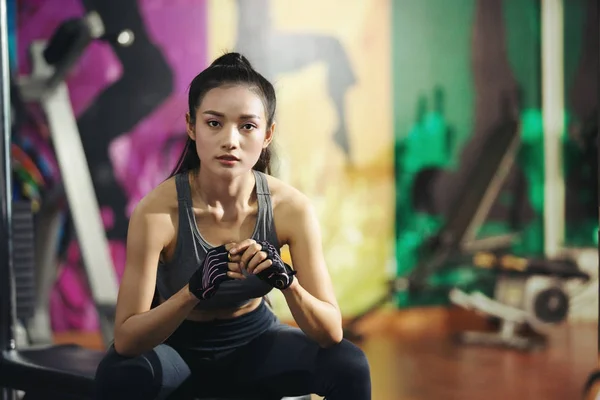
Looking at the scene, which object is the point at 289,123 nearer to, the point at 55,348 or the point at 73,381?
the point at 55,348

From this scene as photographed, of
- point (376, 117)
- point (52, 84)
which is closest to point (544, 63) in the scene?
point (376, 117)

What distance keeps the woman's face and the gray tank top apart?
0.32ft

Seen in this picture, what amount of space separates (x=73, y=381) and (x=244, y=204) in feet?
1.90

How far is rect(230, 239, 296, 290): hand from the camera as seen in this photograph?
1.16m

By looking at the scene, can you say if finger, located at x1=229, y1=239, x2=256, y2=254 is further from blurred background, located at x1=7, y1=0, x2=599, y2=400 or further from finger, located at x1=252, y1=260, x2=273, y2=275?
blurred background, located at x1=7, y1=0, x2=599, y2=400

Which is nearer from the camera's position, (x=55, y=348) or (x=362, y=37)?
(x=55, y=348)

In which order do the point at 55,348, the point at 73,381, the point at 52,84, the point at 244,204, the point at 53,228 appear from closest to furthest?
the point at 244,204 → the point at 73,381 → the point at 55,348 → the point at 52,84 → the point at 53,228

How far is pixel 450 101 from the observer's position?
3.87 meters

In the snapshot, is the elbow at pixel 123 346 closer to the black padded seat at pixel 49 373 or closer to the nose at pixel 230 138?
the black padded seat at pixel 49 373

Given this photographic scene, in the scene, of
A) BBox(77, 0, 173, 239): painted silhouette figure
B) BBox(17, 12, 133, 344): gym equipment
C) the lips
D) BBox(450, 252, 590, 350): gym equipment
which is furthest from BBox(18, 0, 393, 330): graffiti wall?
the lips

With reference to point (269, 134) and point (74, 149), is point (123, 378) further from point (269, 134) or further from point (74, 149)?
point (74, 149)

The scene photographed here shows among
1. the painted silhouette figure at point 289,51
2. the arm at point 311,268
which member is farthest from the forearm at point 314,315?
the painted silhouette figure at point 289,51

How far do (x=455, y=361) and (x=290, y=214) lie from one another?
2029mm

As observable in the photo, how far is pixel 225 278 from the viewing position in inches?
45.9
